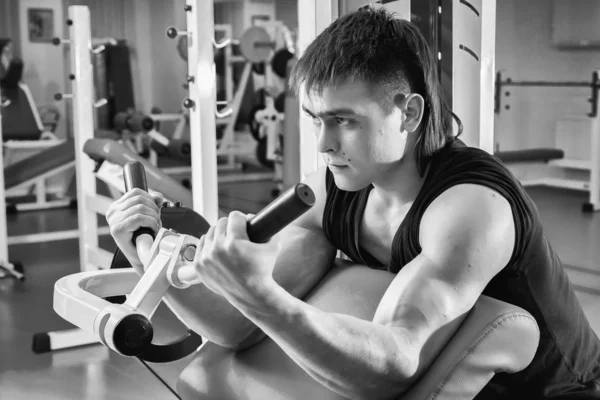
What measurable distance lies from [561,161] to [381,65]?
5784 millimetres

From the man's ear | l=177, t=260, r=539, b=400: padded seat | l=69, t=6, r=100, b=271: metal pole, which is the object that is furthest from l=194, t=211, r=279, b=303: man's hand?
l=69, t=6, r=100, b=271: metal pole

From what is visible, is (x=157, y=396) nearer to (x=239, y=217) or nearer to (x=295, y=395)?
(x=295, y=395)

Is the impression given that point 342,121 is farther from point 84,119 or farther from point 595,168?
point 595,168

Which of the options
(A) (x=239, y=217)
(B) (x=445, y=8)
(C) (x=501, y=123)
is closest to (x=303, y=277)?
(A) (x=239, y=217)

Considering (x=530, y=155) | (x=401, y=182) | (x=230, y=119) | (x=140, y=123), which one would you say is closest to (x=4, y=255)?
(x=140, y=123)

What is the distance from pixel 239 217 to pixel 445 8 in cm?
154

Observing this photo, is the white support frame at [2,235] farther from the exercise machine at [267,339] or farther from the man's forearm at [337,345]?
the man's forearm at [337,345]

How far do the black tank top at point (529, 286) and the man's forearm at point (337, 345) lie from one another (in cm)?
21

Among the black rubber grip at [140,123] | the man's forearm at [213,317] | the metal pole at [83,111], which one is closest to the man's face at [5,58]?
the black rubber grip at [140,123]

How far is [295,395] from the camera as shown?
1.14 meters

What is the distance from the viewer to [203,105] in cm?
282

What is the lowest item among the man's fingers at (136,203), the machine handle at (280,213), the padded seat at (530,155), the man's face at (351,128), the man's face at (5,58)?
the padded seat at (530,155)

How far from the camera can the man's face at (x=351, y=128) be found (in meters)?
1.08

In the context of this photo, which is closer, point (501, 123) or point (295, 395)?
point (295, 395)
